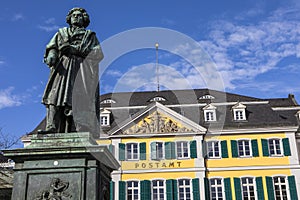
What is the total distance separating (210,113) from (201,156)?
13.8 ft

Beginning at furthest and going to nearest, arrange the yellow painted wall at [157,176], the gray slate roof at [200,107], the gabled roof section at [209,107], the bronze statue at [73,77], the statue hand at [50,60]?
the gabled roof section at [209,107] < the gray slate roof at [200,107] < the yellow painted wall at [157,176] < the statue hand at [50,60] < the bronze statue at [73,77]

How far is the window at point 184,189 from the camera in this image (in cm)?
2495

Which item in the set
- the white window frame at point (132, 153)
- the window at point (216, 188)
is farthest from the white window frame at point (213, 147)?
the white window frame at point (132, 153)

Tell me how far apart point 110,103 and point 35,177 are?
26.3 meters

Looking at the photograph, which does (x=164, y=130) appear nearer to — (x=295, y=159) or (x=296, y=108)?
(x=295, y=159)

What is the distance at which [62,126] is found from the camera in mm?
5086

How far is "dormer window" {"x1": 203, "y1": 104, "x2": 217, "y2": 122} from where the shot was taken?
2883cm

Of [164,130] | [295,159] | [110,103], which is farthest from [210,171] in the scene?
[110,103]

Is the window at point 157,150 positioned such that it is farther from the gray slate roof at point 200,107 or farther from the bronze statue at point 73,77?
the bronze statue at point 73,77

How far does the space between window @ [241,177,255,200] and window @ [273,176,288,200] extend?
154cm

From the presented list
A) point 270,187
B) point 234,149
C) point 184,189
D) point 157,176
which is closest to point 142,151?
point 157,176

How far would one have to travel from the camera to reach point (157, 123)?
27.2 meters

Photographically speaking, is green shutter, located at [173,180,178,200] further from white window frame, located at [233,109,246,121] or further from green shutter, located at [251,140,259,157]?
white window frame, located at [233,109,246,121]

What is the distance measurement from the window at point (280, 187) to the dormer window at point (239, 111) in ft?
16.7
